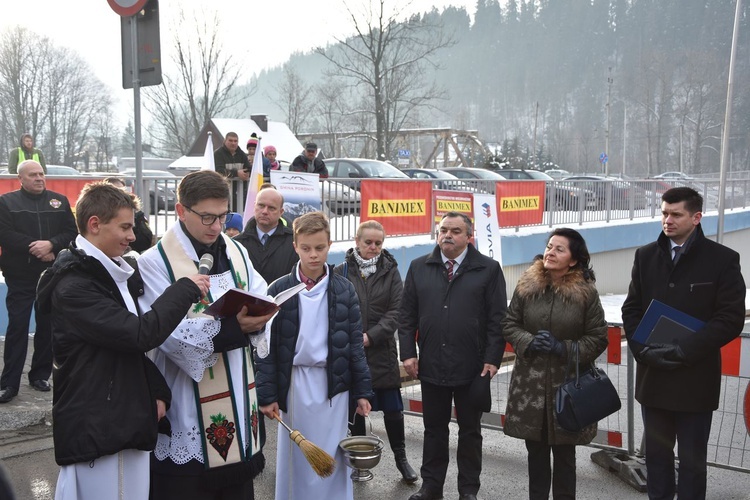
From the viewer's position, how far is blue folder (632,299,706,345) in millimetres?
4516

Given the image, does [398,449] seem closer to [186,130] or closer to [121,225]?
[121,225]

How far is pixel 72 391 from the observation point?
2.91m

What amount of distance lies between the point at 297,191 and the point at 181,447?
8351mm

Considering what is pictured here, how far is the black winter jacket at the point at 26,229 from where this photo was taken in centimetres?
678

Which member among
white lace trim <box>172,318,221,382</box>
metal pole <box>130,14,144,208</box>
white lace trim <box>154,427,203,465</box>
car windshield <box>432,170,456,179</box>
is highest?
metal pole <box>130,14,144,208</box>

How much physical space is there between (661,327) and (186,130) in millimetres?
42293

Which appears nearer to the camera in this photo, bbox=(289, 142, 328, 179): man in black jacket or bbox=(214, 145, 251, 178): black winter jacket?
bbox=(214, 145, 251, 178): black winter jacket

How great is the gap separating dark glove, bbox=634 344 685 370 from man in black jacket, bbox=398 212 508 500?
0.95m

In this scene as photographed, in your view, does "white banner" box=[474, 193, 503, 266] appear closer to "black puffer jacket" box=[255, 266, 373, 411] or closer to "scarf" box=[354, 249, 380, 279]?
"scarf" box=[354, 249, 380, 279]

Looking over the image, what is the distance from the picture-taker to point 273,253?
6266mm

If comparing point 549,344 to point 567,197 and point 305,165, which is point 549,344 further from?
point 567,197

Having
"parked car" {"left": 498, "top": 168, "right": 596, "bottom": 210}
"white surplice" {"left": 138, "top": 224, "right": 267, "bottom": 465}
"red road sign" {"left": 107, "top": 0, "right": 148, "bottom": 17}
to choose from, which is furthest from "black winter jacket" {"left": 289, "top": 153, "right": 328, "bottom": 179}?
"white surplice" {"left": 138, "top": 224, "right": 267, "bottom": 465}

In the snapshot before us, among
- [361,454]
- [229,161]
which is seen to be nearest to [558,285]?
[361,454]

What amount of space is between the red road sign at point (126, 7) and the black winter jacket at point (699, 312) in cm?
481
